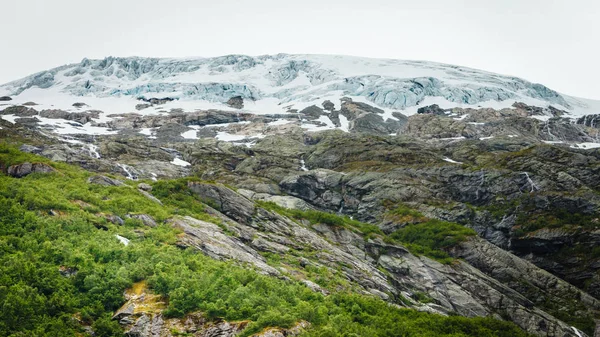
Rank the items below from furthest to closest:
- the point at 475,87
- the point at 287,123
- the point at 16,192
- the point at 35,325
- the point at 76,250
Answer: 1. the point at 475,87
2. the point at 287,123
3. the point at 16,192
4. the point at 76,250
5. the point at 35,325

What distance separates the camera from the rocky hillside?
61.9 ft

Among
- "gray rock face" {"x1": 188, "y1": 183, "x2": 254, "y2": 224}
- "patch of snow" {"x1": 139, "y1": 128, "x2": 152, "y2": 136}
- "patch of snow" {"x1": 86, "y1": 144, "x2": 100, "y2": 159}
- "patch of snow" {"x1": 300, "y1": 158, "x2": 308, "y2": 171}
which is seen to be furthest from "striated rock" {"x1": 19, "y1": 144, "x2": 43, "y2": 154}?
"patch of snow" {"x1": 139, "y1": 128, "x2": 152, "y2": 136}

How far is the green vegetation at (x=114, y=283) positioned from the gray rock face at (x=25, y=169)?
554 centimetres

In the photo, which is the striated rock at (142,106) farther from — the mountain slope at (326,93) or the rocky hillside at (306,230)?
the rocky hillside at (306,230)

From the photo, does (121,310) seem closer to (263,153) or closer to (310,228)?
(310,228)

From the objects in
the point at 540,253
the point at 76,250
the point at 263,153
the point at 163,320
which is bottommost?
the point at 540,253

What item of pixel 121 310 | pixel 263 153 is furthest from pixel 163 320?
pixel 263 153

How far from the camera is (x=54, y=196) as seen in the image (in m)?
27.9

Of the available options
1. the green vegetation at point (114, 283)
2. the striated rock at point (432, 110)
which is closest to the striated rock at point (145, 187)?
the green vegetation at point (114, 283)

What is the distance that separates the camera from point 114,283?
19078mm

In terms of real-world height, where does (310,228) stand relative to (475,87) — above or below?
→ below

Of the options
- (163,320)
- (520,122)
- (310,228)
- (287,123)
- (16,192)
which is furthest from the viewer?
(287,123)

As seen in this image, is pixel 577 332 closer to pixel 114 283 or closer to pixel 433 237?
pixel 433 237

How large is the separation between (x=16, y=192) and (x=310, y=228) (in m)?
27.4
